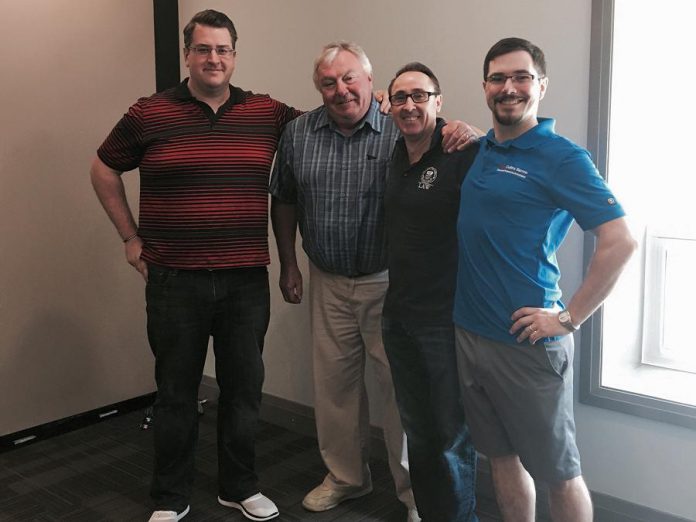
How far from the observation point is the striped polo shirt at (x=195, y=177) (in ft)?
6.93

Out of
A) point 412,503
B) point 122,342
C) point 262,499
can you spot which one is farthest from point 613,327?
point 122,342

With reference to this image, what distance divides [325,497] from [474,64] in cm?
166

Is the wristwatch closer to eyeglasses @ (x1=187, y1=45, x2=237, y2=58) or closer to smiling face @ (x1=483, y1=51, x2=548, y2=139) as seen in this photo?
smiling face @ (x1=483, y1=51, x2=548, y2=139)

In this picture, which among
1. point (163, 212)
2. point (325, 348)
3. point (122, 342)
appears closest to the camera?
point (163, 212)

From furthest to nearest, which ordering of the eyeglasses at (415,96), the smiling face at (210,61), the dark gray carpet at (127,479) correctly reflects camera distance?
the dark gray carpet at (127,479) → the smiling face at (210,61) → the eyeglasses at (415,96)

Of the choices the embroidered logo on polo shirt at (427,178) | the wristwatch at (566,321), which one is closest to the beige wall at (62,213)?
the embroidered logo on polo shirt at (427,178)

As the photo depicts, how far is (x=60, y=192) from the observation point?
2955mm

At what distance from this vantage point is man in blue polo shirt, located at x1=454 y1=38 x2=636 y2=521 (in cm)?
151

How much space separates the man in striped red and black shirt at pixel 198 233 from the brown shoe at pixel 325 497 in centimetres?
15

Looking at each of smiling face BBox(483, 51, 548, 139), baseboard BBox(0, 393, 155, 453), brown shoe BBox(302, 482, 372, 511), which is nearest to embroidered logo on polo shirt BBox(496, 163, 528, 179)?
smiling face BBox(483, 51, 548, 139)

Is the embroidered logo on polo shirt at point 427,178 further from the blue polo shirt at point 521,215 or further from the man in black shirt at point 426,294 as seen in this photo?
the blue polo shirt at point 521,215

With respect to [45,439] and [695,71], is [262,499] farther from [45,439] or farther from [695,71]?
[695,71]

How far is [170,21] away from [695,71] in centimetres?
249

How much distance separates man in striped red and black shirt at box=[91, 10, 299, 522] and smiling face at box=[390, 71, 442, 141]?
590mm
